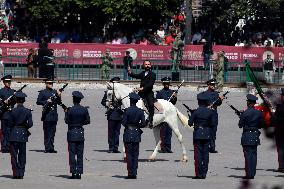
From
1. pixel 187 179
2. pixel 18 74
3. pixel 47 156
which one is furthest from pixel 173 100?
pixel 18 74

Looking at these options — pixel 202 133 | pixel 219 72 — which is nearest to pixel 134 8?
pixel 219 72

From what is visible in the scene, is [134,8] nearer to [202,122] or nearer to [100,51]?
[100,51]

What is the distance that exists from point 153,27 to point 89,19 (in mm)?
3211

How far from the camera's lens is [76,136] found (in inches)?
828

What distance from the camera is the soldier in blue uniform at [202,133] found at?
21422 millimetres

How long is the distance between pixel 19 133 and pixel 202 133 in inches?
137

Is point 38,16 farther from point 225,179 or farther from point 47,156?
point 225,179

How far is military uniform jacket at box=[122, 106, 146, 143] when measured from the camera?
21328 mm

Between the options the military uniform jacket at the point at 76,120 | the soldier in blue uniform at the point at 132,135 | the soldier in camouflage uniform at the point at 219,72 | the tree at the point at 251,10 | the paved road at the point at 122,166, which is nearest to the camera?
the tree at the point at 251,10

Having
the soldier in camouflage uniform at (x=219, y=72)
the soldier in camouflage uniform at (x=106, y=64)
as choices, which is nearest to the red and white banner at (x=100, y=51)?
the soldier in camouflage uniform at (x=106, y=64)

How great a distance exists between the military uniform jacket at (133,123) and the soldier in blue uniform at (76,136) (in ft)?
2.58

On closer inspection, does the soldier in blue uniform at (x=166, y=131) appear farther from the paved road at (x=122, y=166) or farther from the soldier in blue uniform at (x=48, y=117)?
the soldier in blue uniform at (x=48, y=117)

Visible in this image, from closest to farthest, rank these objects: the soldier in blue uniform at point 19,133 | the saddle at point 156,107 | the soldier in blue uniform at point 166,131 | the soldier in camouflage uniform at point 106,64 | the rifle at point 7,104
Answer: the soldier in blue uniform at point 19,133, the rifle at point 7,104, the saddle at point 156,107, the soldier in blue uniform at point 166,131, the soldier in camouflage uniform at point 106,64

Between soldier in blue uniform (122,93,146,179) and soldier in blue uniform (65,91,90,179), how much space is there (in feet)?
2.66
